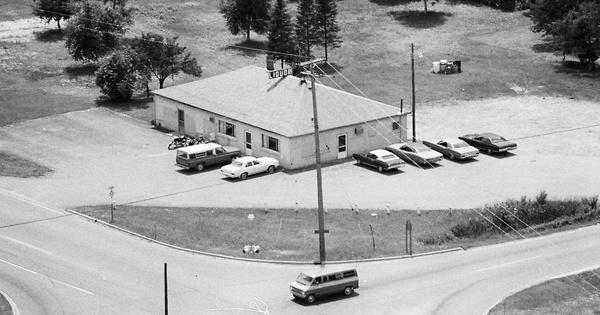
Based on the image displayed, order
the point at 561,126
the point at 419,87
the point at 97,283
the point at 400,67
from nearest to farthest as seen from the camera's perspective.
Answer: the point at 97,283 < the point at 561,126 < the point at 419,87 < the point at 400,67

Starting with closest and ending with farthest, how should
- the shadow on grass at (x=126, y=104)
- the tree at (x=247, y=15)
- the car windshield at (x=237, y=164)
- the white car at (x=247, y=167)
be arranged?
the white car at (x=247, y=167) → the car windshield at (x=237, y=164) → the shadow on grass at (x=126, y=104) → the tree at (x=247, y=15)

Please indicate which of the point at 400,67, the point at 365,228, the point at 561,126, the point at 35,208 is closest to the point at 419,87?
the point at 400,67

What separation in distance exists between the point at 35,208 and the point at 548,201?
105 ft

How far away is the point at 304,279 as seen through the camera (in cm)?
5128

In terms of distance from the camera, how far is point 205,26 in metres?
119

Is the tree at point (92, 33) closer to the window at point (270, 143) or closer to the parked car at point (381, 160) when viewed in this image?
the window at point (270, 143)

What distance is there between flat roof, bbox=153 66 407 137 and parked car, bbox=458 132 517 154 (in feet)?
19.5

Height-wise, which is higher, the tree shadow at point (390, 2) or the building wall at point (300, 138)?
the tree shadow at point (390, 2)

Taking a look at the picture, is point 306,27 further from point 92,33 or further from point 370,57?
point 92,33

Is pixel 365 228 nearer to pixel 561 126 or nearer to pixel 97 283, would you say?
pixel 97 283

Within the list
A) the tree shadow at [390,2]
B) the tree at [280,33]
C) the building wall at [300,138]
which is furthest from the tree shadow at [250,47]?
the building wall at [300,138]

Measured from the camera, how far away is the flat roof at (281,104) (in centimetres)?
7569

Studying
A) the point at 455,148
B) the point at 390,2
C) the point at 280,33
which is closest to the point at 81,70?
the point at 280,33

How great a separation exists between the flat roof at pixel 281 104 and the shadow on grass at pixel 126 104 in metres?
8.98
